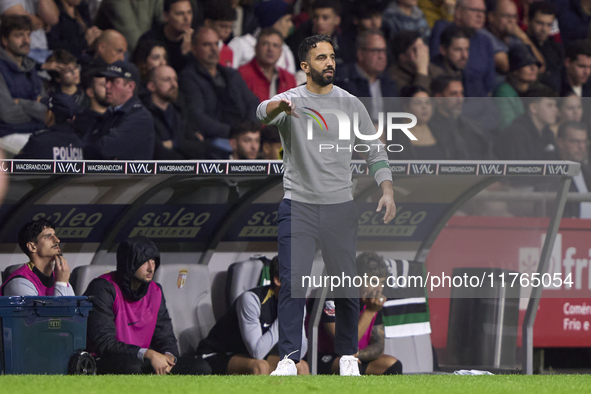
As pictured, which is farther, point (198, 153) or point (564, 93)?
point (564, 93)

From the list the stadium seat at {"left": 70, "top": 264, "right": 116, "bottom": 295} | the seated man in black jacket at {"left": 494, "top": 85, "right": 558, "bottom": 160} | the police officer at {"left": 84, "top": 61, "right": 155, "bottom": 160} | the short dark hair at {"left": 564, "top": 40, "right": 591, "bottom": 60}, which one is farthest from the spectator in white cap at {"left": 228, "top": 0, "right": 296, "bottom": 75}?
the stadium seat at {"left": 70, "top": 264, "right": 116, "bottom": 295}

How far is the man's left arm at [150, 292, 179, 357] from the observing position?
6703 millimetres

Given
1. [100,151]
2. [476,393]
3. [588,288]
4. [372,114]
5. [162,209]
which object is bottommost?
[476,393]

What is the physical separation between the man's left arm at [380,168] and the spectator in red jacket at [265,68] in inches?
185

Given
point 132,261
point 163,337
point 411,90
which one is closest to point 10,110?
→ point 132,261

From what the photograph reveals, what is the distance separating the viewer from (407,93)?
9992 millimetres

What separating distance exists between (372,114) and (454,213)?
92.3 inches

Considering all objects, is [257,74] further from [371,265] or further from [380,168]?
[380,168]

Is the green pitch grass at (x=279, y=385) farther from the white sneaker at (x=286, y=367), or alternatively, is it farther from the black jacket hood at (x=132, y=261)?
the black jacket hood at (x=132, y=261)

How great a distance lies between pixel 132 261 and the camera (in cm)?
664

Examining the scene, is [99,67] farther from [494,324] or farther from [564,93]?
[564,93]

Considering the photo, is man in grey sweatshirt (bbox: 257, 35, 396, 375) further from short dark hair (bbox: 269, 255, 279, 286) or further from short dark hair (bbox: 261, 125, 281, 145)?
short dark hair (bbox: 261, 125, 281, 145)

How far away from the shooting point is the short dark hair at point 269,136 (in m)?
8.63

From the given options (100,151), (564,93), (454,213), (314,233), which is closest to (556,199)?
(454,213)
